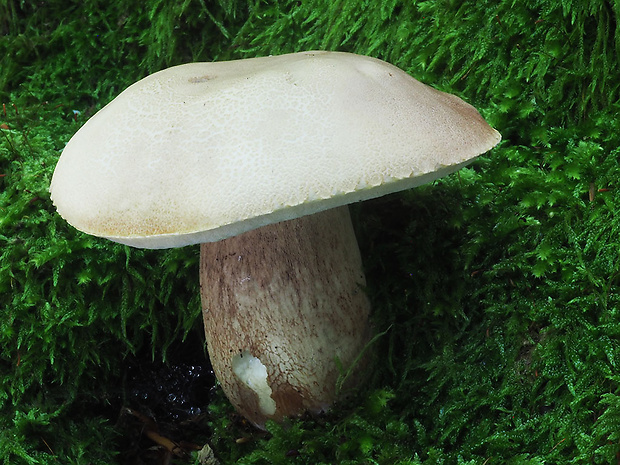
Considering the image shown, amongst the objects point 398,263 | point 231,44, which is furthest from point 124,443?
point 231,44

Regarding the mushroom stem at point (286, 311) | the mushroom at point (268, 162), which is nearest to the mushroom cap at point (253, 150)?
the mushroom at point (268, 162)

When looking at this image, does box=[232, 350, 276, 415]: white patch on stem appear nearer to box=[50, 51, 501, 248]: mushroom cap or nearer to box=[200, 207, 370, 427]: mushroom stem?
box=[200, 207, 370, 427]: mushroom stem

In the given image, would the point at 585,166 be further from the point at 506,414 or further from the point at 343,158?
the point at 343,158

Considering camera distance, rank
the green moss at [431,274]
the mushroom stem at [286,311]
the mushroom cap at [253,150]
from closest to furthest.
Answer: the mushroom cap at [253,150]
the green moss at [431,274]
the mushroom stem at [286,311]

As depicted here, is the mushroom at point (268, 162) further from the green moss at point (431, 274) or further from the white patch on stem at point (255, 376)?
the green moss at point (431, 274)

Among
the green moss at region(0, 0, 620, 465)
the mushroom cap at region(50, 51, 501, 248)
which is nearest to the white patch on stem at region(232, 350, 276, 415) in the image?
the green moss at region(0, 0, 620, 465)

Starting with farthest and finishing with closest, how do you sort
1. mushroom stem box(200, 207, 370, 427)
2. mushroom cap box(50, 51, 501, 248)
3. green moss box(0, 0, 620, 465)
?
mushroom stem box(200, 207, 370, 427)
green moss box(0, 0, 620, 465)
mushroom cap box(50, 51, 501, 248)

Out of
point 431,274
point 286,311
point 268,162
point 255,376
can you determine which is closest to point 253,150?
point 268,162
